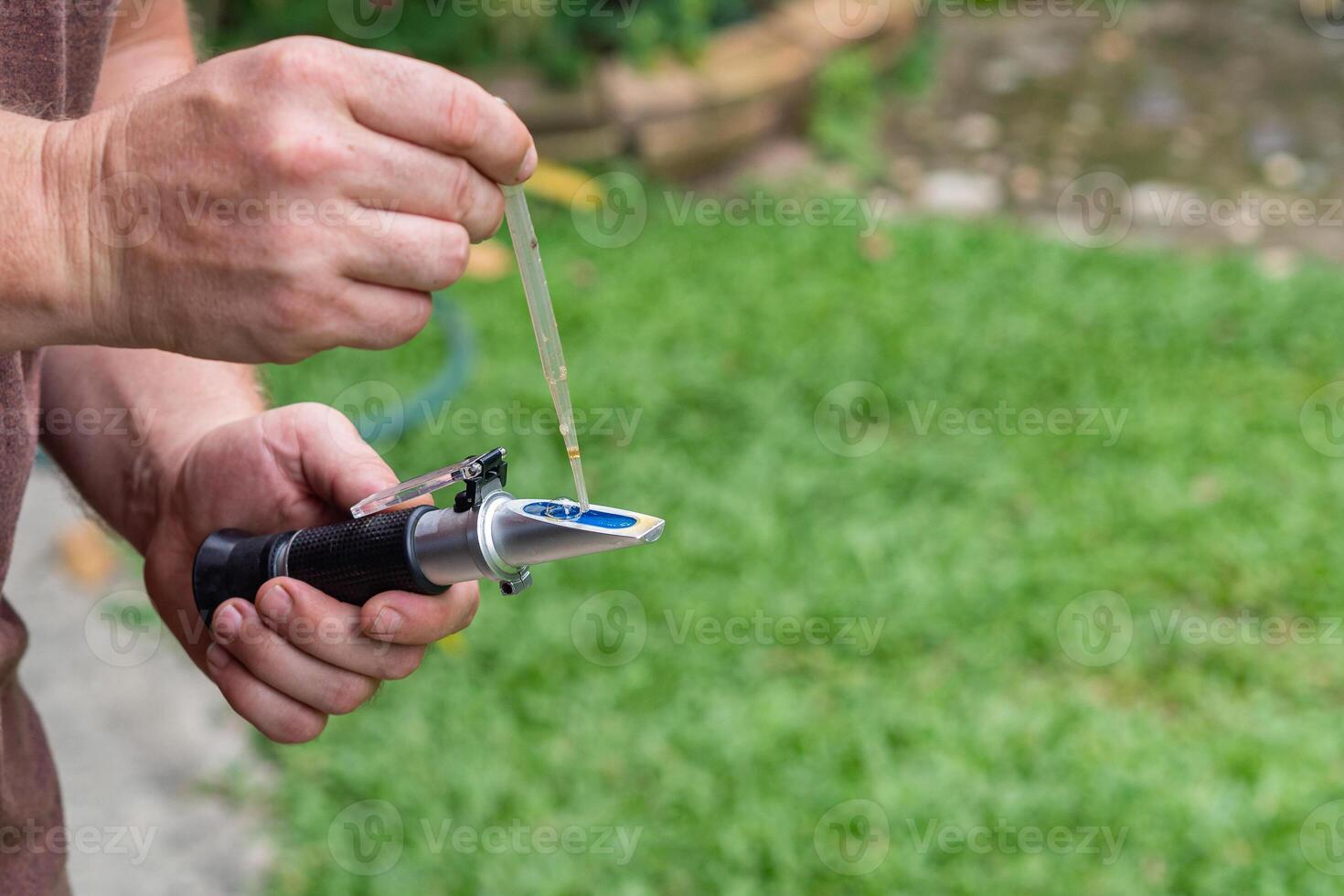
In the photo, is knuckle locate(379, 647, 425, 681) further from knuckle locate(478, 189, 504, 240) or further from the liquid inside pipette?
knuckle locate(478, 189, 504, 240)

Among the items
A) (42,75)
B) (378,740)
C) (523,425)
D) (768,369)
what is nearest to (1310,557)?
(768,369)

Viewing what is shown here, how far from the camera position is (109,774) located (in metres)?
2.93

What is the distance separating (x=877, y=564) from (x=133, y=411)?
228cm

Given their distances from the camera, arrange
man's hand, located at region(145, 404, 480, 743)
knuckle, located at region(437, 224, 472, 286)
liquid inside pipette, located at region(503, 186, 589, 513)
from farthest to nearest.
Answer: man's hand, located at region(145, 404, 480, 743)
liquid inside pipette, located at region(503, 186, 589, 513)
knuckle, located at region(437, 224, 472, 286)

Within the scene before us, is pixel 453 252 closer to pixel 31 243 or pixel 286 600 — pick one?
pixel 31 243

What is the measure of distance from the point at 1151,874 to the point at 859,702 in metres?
0.73

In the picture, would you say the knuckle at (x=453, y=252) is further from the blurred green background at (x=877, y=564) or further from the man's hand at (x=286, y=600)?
the blurred green background at (x=877, y=564)

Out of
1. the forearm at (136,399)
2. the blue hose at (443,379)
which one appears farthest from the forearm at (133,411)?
the blue hose at (443,379)

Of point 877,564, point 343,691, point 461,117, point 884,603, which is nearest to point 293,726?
point 343,691

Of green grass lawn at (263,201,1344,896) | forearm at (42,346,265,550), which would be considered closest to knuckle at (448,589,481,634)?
forearm at (42,346,265,550)

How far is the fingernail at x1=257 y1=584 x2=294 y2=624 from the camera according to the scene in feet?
4.03

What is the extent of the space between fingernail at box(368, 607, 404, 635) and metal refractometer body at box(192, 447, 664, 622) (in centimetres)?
3

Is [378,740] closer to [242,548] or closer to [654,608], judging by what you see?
[654,608]

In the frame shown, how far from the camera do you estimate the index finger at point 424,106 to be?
36.0 inches
